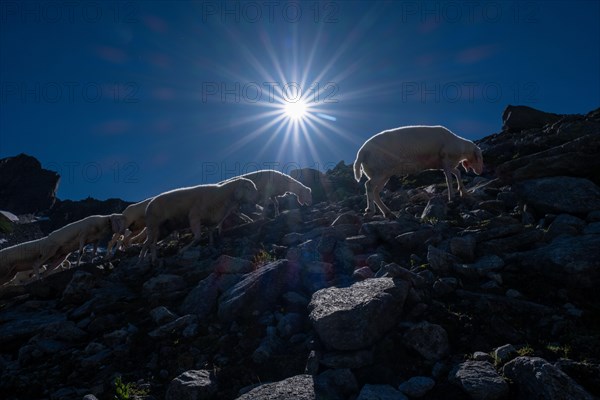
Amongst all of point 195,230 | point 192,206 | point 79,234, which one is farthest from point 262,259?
point 79,234

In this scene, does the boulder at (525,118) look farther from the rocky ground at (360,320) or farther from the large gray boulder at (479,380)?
the large gray boulder at (479,380)

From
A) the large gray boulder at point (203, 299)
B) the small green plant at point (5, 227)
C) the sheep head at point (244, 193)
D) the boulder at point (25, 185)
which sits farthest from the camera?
the boulder at point (25, 185)

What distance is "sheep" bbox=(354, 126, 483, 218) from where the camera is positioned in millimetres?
12789

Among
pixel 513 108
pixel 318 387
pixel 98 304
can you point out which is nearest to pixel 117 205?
pixel 513 108

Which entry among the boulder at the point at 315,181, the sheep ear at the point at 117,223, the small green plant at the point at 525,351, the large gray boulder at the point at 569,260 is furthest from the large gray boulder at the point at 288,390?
the boulder at the point at 315,181

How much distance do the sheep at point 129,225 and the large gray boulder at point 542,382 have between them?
64.8 feet

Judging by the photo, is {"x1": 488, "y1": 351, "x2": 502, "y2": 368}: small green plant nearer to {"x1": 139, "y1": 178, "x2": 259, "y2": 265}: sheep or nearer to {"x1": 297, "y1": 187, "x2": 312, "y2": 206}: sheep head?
{"x1": 139, "y1": 178, "x2": 259, "y2": 265}: sheep

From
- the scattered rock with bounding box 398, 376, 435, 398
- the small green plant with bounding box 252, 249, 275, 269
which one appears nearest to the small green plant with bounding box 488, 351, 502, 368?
the scattered rock with bounding box 398, 376, 435, 398

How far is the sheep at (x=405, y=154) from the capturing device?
12789 mm

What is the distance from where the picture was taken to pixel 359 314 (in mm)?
4996

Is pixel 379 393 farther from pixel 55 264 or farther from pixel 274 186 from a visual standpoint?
pixel 55 264

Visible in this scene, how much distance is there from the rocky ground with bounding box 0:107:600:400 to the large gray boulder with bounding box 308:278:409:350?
0.02 metres

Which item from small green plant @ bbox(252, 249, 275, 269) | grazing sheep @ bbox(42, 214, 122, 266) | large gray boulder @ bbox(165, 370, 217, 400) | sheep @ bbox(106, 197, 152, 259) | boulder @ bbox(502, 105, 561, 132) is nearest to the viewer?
large gray boulder @ bbox(165, 370, 217, 400)

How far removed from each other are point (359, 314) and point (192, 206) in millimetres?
9833
